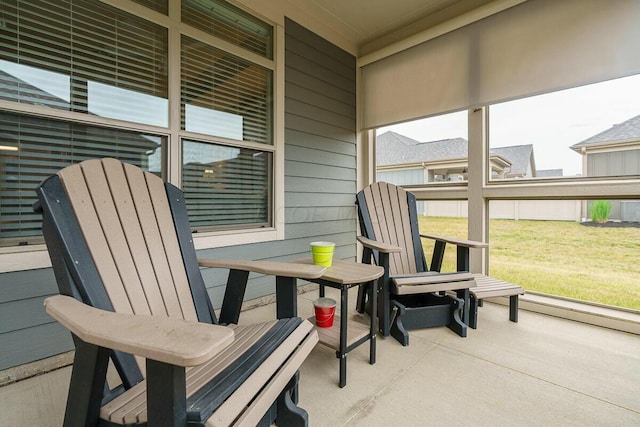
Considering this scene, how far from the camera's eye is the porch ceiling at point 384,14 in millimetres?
2988

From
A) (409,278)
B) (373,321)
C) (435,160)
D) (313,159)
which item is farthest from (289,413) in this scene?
(435,160)

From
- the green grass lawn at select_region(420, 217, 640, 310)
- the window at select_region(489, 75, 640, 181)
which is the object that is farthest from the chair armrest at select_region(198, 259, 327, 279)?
the window at select_region(489, 75, 640, 181)

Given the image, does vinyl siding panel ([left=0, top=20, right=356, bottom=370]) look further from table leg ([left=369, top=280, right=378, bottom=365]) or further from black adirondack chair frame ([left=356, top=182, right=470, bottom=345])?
table leg ([left=369, top=280, right=378, bottom=365])

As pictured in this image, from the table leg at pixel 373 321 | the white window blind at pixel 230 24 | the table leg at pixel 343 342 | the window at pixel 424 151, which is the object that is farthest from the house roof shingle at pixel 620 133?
the white window blind at pixel 230 24

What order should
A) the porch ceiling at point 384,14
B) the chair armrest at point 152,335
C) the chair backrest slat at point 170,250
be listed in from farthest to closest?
the porch ceiling at point 384,14
the chair backrest slat at point 170,250
the chair armrest at point 152,335

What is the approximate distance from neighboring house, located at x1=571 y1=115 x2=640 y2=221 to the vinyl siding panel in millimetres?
2255

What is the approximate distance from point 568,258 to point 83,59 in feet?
13.2

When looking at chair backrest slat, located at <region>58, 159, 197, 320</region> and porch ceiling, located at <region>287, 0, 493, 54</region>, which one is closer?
chair backrest slat, located at <region>58, 159, 197, 320</region>

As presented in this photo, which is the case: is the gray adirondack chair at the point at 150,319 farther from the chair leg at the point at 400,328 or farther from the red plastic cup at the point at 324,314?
the chair leg at the point at 400,328

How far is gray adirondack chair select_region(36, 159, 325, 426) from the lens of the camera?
69 centimetres

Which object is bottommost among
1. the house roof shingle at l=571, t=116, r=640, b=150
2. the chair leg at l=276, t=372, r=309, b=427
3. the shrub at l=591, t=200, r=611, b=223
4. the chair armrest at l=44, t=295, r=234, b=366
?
the chair leg at l=276, t=372, r=309, b=427

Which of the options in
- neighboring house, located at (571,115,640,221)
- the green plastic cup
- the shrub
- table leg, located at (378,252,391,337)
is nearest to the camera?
the green plastic cup

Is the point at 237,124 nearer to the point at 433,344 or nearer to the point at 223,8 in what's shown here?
the point at 223,8

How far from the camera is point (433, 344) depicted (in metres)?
2.09
